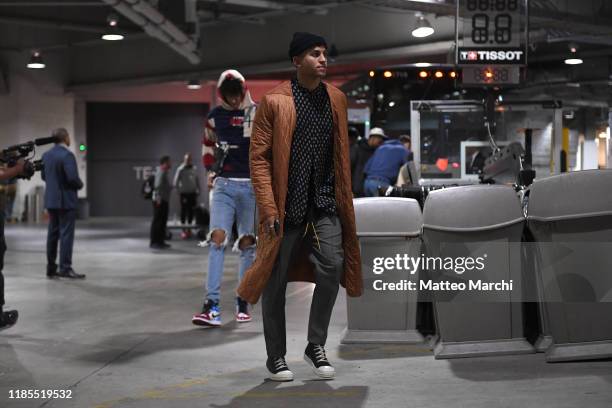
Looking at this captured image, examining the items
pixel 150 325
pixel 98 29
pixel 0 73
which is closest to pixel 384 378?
pixel 150 325

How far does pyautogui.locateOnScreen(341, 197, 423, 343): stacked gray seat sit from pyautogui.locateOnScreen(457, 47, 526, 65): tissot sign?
4.79m

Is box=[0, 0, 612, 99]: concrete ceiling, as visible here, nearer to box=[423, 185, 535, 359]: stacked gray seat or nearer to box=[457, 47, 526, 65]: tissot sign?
box=[457, 47, 526, 65]: tissot sign

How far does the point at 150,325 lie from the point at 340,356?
2.23 meters

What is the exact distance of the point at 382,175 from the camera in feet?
45.8

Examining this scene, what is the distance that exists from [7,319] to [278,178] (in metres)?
3.36

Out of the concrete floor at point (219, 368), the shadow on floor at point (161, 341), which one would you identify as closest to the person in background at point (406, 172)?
the concrete floor at point (219, 368)

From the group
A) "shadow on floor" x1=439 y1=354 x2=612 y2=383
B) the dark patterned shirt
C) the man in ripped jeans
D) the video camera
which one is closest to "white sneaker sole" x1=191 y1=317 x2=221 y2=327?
the man in ripped jeans

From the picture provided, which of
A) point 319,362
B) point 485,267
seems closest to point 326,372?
point 319,362

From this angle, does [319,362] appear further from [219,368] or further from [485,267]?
[485,267]

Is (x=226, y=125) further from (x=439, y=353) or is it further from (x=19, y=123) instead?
(x=19, y=123)

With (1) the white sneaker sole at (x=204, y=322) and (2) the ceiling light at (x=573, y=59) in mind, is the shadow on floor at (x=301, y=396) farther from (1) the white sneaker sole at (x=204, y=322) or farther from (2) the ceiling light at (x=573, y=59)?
(2) the ceiling light at (x=573, y=59)

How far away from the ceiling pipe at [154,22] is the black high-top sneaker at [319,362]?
36.4 feet

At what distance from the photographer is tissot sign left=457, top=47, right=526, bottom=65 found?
34.8 feet

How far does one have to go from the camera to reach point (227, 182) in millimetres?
7316
